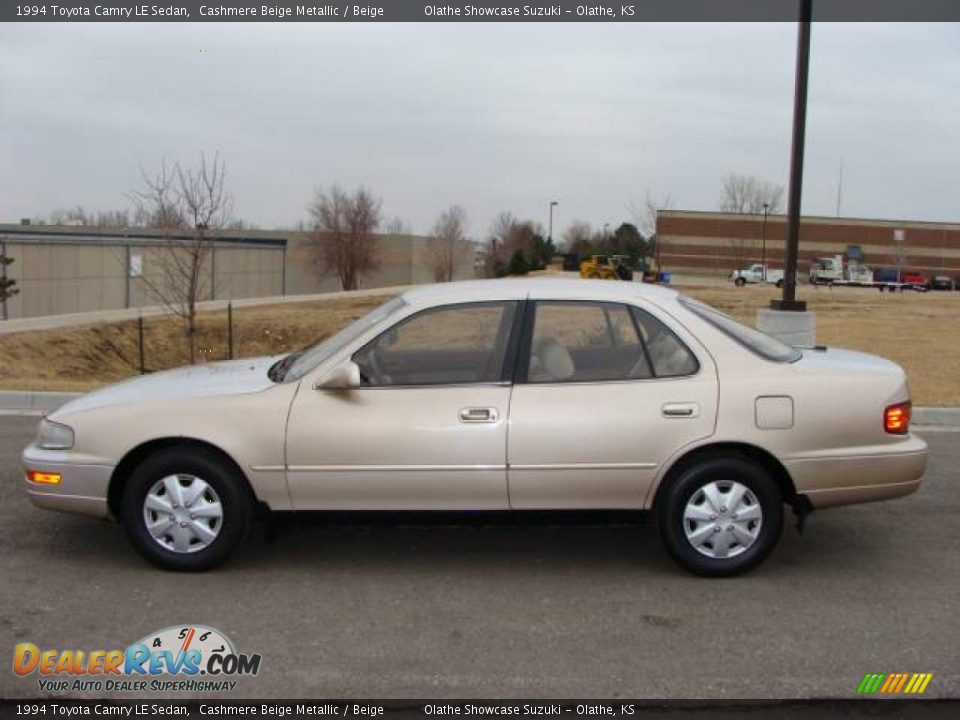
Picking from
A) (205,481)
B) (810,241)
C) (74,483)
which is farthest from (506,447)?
(810,241)

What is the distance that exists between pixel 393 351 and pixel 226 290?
Result: 4273 cm

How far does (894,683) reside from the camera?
11.3 feet

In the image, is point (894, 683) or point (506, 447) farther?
point (506, 447)

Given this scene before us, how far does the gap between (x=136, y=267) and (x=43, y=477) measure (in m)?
23.8

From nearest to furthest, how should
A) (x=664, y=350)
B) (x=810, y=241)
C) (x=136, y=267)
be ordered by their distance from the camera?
1. (x=664, y=350)
2. (x=136, y=267)
3. (x=810, y=241)

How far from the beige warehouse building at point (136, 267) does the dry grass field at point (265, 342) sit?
1507 mm

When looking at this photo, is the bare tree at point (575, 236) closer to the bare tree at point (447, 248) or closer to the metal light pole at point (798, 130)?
the bare tree at point (447, 248)

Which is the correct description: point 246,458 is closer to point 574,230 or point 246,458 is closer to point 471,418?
point 471,418

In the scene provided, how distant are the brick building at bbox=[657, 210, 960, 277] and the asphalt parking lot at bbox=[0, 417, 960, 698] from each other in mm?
81342

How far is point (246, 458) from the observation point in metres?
4.37

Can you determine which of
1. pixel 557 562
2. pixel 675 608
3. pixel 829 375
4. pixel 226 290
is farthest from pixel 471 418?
pixel 226 290

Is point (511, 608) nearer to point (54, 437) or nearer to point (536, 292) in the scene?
point (536, 292)

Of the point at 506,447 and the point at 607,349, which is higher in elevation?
the point at 607,349

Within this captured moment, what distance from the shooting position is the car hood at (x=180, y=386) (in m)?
4.52
